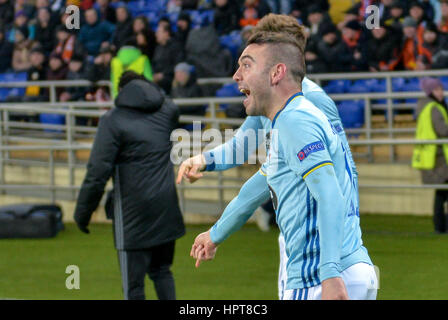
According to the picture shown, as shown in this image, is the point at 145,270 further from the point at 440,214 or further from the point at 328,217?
the point at 440,214

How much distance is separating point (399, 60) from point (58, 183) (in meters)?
5.84

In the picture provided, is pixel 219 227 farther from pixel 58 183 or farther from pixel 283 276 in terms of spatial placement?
pixel 58 183

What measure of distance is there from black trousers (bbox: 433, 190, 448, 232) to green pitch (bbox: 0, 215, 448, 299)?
134mm

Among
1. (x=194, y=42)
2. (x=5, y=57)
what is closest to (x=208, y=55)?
(x=194, y=42)

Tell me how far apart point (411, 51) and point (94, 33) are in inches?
249

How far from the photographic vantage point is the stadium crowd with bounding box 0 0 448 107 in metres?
15.4

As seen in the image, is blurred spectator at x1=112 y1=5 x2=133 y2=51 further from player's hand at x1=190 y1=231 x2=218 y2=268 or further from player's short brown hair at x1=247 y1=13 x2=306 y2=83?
player's short brown hair at x1=247 y1=13 x2=306 y2=83

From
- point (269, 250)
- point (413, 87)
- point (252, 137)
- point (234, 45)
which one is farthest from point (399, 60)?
point (252, 137)

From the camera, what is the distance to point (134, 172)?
7168mm

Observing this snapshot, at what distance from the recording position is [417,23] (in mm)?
15492

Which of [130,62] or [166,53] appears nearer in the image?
[130,62]

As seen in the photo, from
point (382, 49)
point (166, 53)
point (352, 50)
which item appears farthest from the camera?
point (166, 53)

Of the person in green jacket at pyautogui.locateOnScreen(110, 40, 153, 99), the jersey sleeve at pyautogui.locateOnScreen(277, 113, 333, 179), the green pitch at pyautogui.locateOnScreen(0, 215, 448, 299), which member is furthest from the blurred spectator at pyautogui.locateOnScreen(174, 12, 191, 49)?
the jersey sleeve at pyautogui.locateOnScreen(277, 113, 333, 179)

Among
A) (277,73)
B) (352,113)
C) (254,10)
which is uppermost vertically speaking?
(254,10)
